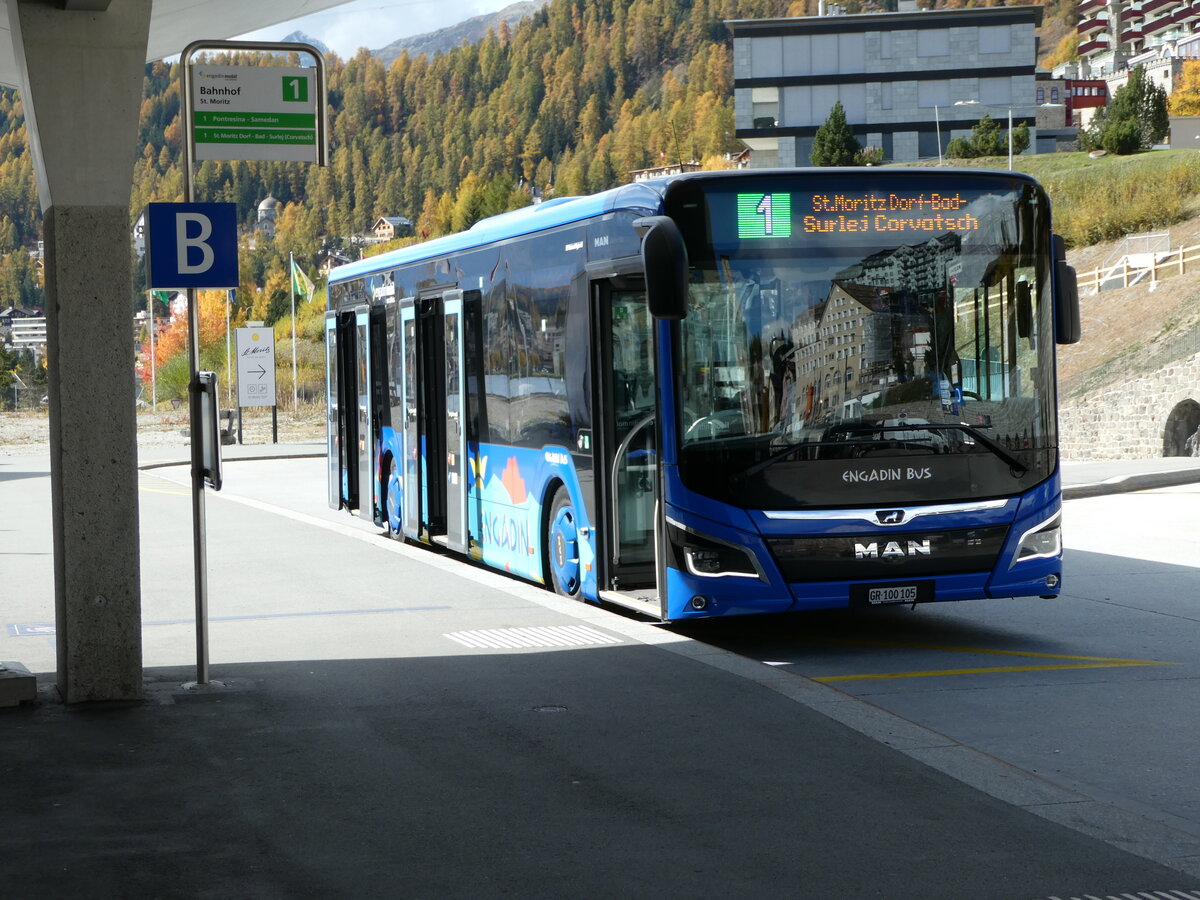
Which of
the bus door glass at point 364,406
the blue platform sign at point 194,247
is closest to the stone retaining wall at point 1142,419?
the bus door glass at point 364,406

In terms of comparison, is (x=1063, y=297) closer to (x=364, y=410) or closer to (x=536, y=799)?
(x=536, y=799)

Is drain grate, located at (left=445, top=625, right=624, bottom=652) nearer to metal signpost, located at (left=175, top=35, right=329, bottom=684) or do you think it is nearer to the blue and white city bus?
the blue and white city bus

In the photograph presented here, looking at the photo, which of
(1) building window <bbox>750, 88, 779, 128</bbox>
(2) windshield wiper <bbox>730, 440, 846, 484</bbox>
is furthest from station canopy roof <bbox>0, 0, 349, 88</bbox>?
(1) building window <bbox>750, 88, 779, 128</bbox>

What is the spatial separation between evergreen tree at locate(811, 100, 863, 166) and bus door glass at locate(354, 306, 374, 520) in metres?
89.4

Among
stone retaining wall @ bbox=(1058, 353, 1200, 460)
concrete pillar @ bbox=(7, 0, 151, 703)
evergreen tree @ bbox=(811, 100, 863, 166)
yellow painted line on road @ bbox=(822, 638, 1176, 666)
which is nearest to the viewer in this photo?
concrete pillar @ bbox=(7, 0, 151, 703)

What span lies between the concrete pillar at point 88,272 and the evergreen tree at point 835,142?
9947 centimetres

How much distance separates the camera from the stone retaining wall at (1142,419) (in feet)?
123

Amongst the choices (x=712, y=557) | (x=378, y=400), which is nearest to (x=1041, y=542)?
(x=712, y=557)

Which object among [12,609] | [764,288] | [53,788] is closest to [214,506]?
[12,609]

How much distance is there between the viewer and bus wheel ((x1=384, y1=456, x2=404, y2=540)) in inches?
675

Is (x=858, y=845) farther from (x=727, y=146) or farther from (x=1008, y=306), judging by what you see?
(x=727, y=146)

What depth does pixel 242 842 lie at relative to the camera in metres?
5.72

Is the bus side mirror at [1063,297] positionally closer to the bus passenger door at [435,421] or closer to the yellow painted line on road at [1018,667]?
the yellow painted line on road at [1018,667]

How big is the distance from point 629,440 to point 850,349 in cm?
168
